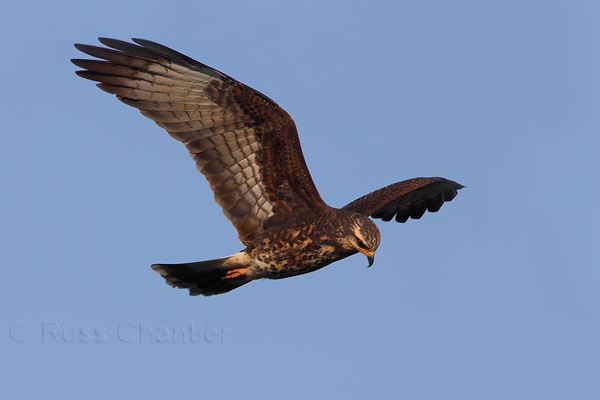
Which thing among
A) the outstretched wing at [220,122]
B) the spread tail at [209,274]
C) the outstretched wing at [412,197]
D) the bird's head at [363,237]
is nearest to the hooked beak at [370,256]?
the bird's head at [363,237]

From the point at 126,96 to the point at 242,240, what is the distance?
2.30m

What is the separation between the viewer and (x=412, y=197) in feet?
46.7

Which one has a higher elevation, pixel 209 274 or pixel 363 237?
pixel 363 237

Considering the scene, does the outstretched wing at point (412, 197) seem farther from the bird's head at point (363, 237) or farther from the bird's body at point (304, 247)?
the bird's head at point (363, 237)

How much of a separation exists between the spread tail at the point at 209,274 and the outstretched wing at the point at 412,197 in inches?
90.8

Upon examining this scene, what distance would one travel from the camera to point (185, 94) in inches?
423

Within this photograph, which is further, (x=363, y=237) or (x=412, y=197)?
(x=412, y=197)

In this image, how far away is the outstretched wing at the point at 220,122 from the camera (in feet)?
34.4

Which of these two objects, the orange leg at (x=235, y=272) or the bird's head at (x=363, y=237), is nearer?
the bird's head at (x=363, y=237)

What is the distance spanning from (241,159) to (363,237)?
5.93 feet

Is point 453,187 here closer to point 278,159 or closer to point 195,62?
point 278,159

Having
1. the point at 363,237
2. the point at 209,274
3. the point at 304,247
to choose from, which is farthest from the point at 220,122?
the point at 363,237

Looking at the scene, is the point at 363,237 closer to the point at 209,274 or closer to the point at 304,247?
the point at 304,247

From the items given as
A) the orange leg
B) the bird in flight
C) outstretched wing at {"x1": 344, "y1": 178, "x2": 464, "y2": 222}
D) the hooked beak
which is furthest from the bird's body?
outstretched wing at {"x1": 344, "y1": 178, "x2": 464, "y2": 222}
